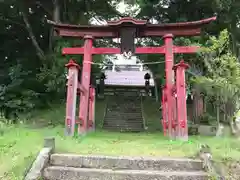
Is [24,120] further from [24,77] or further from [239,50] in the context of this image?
[239,50]

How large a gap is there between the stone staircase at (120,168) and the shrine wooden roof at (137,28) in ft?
19.0

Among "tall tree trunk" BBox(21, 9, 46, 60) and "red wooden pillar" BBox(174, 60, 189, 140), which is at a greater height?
"tall tree trunk" BBox(21, 9, 46, 60)

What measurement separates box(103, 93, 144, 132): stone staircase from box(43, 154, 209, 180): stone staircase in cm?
751

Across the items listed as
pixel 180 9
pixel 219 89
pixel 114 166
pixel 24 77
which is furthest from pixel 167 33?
pixel 24 77

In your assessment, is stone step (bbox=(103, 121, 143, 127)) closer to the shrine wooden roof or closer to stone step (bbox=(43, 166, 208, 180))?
the shrine wooden roof

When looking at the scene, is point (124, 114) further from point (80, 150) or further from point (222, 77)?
point (80, 150)

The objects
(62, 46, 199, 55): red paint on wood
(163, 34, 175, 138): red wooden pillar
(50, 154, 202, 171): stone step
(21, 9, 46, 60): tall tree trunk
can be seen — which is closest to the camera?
(50, 154, 202, 171): stone step

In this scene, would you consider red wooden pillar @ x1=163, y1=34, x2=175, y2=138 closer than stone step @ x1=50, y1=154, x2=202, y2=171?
No

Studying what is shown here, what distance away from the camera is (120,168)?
5762 mm

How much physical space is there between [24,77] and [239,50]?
10.1 meters

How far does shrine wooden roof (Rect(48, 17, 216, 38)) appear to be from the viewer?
34.4 feet

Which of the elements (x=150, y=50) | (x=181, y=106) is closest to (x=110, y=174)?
(x=181, y=106)

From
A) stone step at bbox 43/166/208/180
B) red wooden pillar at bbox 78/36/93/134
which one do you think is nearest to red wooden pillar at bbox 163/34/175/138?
red wooden pillar at bbox 78/36/93/134

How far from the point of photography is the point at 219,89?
8844mm
